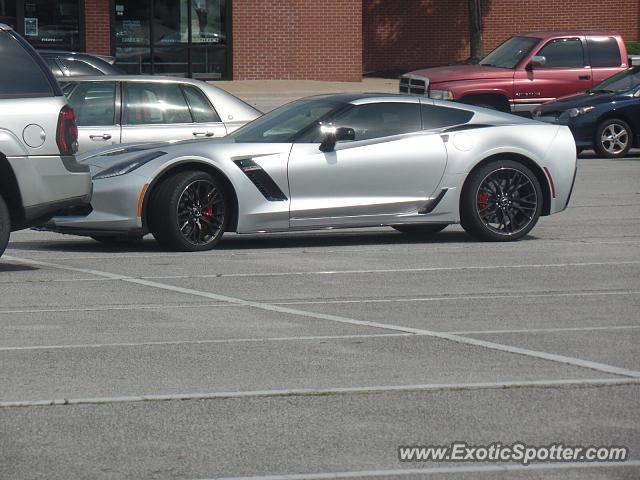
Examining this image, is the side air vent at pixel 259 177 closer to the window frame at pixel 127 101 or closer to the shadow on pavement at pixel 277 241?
the shadow on pavement at pixel 277 241

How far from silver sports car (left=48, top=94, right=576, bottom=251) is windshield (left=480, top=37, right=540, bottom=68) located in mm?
11724

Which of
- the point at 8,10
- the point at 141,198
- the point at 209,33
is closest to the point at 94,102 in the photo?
the point at 141,198

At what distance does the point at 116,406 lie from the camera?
5.90 metres

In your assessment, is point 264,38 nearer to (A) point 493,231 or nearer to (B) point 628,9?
(B) point 628,9

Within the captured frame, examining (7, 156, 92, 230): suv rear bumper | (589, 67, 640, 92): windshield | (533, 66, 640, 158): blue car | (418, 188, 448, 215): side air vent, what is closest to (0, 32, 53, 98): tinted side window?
Answer: (7, 156, 92, 230): suv rear bumper

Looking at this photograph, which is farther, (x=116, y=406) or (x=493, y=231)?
(x=493, y=231)

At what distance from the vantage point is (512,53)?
78.5 ft

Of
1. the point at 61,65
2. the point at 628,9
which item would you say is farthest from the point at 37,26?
the point at 628,9

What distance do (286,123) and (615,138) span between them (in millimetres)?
10548

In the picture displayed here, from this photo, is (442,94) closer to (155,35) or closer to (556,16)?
(155,35)

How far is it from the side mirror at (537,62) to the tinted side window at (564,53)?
30 centimetres

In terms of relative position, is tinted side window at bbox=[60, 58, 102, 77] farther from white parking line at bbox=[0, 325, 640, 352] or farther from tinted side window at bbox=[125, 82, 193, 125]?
white parking line at bbox=[0, 325, 640, 352]

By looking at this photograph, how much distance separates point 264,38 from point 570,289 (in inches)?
1071

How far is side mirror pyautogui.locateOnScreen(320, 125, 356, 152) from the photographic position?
11.2 meters
